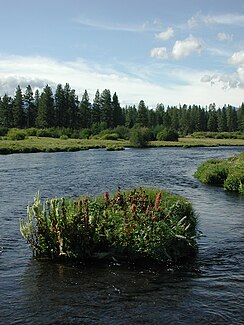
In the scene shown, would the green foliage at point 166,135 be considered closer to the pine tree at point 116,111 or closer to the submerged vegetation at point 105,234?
the pine tree at point 116,111

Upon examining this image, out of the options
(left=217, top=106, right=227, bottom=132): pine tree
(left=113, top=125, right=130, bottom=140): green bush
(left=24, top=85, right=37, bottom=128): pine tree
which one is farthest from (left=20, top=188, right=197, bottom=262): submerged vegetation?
(left=217, top=106, right=227, bottom=132): pine tree

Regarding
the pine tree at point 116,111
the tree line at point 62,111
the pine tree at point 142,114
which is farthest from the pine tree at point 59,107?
the pine tree at point 142,114

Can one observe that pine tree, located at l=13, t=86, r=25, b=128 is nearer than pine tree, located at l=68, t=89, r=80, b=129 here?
Yes

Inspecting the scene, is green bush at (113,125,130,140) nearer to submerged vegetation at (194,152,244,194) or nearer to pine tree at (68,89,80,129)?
pine tree at (68,89,80,129)

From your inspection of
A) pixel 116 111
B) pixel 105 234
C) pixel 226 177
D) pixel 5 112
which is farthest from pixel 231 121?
pixel 105 234

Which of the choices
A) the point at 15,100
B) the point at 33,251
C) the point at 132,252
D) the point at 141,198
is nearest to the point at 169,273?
the point at 132,252

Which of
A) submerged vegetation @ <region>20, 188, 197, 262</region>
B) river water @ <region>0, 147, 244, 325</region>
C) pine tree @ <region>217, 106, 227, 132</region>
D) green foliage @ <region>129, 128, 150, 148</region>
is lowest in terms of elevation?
river water @ <region>0, 147, 244, 325</region>

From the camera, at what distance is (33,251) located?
15102 millimetres

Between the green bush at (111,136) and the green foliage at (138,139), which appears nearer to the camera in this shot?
the green foliage at (138,139)

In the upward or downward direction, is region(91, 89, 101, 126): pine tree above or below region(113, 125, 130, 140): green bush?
above

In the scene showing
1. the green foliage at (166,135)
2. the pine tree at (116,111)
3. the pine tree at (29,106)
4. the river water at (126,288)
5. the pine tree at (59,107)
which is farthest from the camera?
the pine tree at (116,111)

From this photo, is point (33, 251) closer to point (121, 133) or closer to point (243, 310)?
point (243, 310)

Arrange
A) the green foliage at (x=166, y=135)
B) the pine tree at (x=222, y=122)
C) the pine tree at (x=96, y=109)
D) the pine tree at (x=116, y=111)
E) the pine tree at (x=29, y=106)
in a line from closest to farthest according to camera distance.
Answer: the green foliage at (x=166, y=135), the pine tree at (x=29, y=106), the pine tree at (x=96, y=109), the pine tree at (x=116, y=111), the pine tree at (x=222, y=122)

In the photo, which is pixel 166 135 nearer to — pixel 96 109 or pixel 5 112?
pixel 96 109
